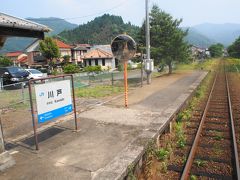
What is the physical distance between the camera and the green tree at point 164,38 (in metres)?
22.8

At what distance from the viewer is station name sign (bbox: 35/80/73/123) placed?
5559 millimetres

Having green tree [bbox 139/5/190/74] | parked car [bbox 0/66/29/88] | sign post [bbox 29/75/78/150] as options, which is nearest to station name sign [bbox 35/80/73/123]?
sign post [bbox 29/75/78/150]

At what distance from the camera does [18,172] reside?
4520 millimetres

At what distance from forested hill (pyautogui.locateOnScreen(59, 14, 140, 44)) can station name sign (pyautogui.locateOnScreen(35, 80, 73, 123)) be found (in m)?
106

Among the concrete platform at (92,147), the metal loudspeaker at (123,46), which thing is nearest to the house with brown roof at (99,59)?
the metal loudspeaker at (123,46)

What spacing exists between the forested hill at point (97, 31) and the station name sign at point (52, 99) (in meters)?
106

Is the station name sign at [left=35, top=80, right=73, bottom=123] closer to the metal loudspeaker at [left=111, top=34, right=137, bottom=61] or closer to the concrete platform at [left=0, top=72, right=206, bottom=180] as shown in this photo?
the concrete platform at [left=0, top=72, right=206, bottom=180]

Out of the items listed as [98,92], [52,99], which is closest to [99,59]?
[98,92]

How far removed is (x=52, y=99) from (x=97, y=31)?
13330 centimetres

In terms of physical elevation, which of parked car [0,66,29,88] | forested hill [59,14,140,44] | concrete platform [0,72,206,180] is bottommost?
concrete platform [0,72,206,180]

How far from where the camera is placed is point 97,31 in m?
134

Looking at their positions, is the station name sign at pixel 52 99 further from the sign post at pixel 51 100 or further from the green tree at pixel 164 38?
the green tree at pixel 164 38

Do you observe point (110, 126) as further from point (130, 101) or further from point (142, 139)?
point (130, 101)

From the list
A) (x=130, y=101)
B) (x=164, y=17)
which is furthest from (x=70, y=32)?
(x=130, y=101)
